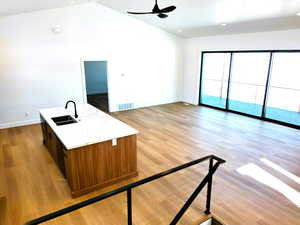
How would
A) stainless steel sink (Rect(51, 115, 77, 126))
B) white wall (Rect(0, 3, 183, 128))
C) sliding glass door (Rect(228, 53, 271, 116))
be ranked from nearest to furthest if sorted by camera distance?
1. stainless steel sink (Rect(51, 115, 77, 126))
2. white wall (Rect(0, 3, 183, 128))
3. sliding glass door (Rect(228, 53, 271, 116))

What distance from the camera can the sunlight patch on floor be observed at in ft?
9.87

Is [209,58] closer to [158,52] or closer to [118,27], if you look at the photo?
[158,52]

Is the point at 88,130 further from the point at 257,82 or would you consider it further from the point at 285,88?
the point at 257,82

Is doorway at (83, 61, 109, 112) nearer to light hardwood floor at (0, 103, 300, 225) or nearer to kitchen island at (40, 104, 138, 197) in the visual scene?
light hardwood floor at (0, 103, 300, 225)

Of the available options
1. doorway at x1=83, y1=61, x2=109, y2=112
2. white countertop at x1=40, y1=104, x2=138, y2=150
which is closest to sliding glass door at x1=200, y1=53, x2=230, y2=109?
doorway at x1=83, y1=61, x2=109, y2=112

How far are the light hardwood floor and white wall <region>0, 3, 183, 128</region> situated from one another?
3.16 feet

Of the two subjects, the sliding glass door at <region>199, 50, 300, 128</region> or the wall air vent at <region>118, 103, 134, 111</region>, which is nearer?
the sliding glass door at <region>199, 50, 300, 128</region>

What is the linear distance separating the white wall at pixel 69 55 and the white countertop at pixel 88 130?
7.14 feet

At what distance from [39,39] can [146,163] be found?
4.51 metres

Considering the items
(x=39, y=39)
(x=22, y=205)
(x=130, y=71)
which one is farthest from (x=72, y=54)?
(x=22, y=205)

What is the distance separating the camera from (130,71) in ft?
24.5

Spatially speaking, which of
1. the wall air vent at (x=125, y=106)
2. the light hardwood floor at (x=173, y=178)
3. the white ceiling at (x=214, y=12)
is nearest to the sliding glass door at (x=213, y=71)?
the white ceiling at (x=214, y=12)

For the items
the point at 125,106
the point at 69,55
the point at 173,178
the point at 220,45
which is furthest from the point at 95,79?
the point at 173,178

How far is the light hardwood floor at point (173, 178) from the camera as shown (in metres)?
2.64
